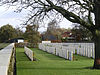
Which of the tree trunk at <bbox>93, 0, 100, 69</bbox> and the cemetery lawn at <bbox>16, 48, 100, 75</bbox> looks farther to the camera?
the tree trunk at <bbox>93, 0, 100, 69</bbox>

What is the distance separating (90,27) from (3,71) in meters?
7.68

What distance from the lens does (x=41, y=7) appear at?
40.1 feet

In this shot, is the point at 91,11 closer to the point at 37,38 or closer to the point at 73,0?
the point at 73,0

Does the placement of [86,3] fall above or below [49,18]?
above

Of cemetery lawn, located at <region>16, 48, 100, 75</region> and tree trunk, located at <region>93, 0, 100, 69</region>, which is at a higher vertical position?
tree trunk, located at <region>93, 0, 100, 69</region>

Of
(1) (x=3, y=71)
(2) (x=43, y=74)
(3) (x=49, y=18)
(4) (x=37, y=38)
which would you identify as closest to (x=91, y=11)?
(3) (x=49, y=18)

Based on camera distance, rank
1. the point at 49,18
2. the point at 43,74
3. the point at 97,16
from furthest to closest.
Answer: the point at 49,18 → the point at 97,16 → the point at 43,74

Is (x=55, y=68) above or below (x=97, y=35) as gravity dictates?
below

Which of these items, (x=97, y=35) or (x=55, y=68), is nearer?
(x=97, y=35)

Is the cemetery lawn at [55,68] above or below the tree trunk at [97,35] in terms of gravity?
below

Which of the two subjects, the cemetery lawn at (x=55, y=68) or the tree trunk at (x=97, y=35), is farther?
the tree trunk at (x=97, y=35)

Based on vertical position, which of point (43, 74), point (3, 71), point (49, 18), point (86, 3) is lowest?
point (43, 74)

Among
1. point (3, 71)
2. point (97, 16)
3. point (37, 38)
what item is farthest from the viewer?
point (37, 38)

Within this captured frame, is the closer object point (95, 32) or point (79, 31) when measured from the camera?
point (95, 32)
